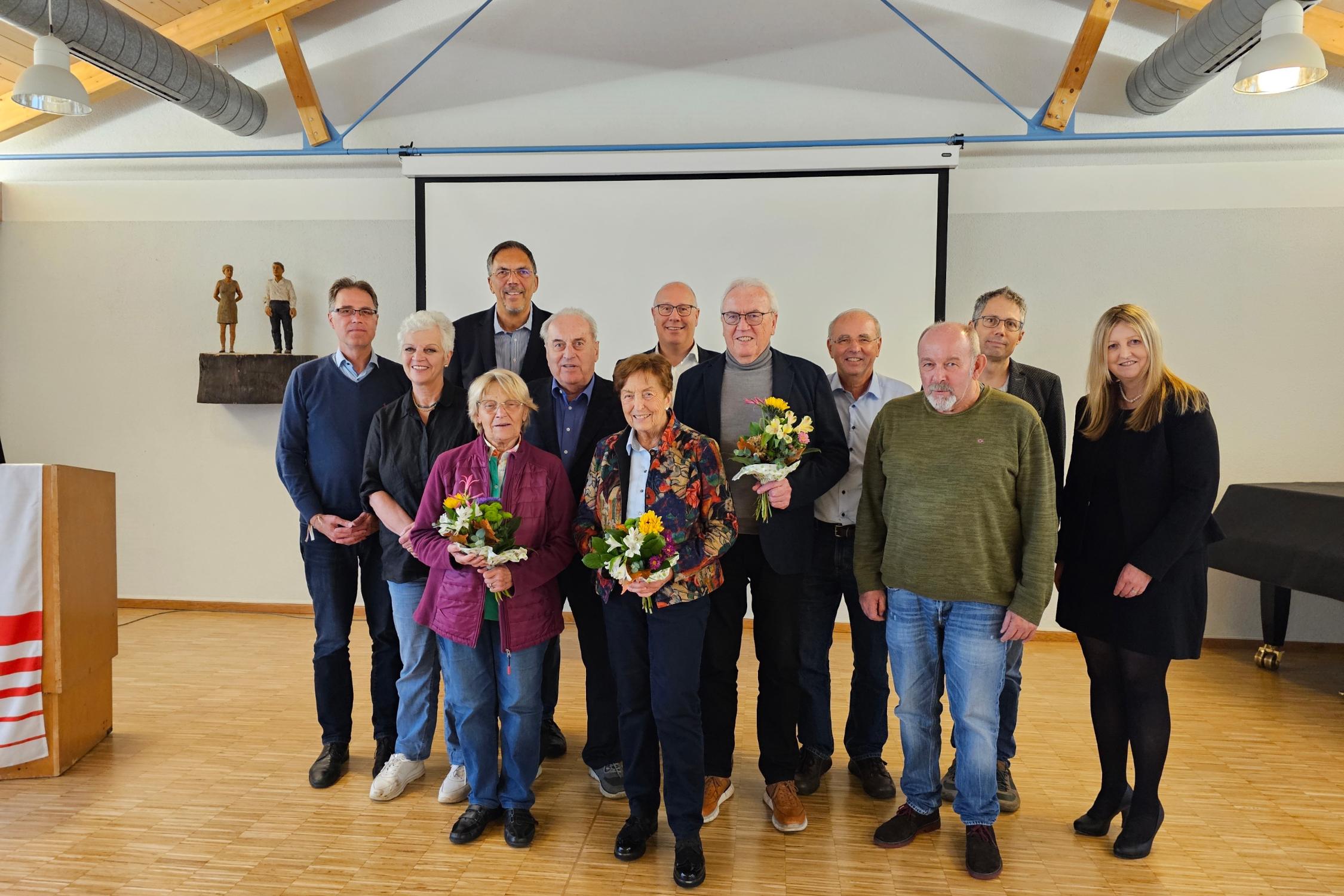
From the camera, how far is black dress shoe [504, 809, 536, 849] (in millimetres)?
2604

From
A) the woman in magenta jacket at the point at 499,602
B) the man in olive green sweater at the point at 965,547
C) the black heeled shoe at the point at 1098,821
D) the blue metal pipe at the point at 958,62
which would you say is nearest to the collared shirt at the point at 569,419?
the woman in magenta jacket at the point at 499,602

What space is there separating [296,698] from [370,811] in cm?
144

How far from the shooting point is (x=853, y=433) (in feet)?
10.1

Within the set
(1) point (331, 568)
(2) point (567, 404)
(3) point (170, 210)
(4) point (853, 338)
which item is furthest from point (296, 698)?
(3) point (170, 210)

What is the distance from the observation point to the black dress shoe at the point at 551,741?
3357 millimetres

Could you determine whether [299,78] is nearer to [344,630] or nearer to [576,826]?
[344,630]

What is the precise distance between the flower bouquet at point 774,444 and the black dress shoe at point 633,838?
1.08 m

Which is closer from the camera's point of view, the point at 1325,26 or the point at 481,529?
the point at 481,529

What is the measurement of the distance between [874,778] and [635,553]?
147 cm

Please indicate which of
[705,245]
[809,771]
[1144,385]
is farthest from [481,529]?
[705,245]

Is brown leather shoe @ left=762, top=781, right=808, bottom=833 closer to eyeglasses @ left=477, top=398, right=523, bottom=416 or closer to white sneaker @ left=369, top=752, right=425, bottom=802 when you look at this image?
white sneaker @ left=369, top=752, right=425, bottom=802

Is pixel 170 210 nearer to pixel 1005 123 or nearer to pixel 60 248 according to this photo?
pixel 60 248

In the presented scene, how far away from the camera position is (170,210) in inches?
231

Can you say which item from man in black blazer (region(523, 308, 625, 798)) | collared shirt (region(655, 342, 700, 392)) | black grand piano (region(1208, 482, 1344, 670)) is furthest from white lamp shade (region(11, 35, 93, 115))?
black grand piano (region(1208, 482, 1344, 670))
